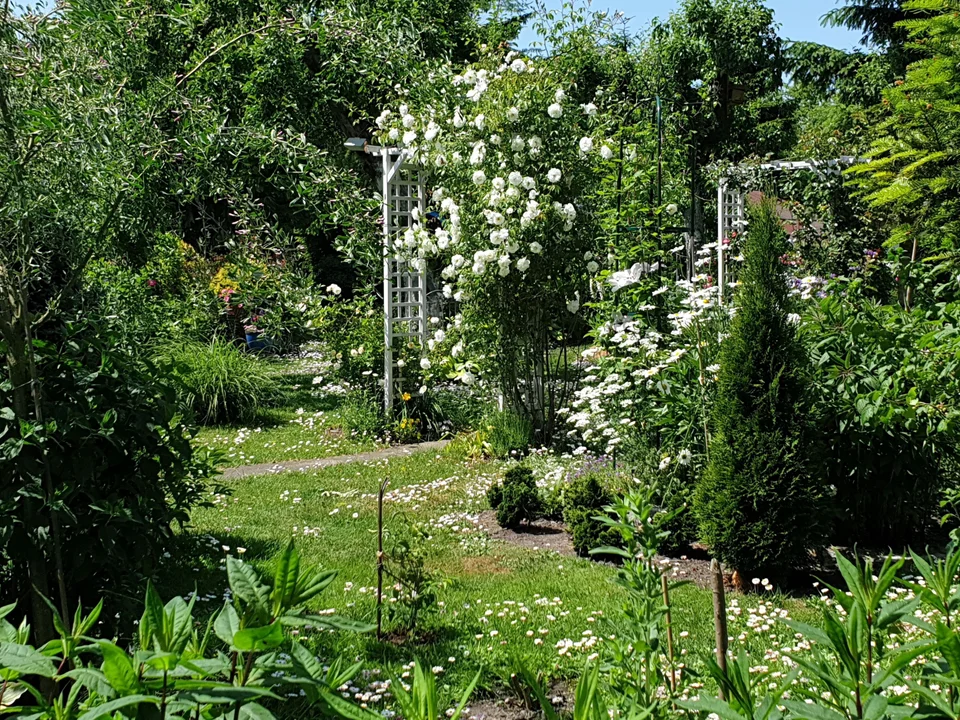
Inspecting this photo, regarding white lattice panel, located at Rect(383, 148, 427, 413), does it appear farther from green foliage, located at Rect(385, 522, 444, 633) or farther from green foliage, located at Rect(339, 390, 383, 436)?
green foliage, located at Rect(385, 522, 444, 633)

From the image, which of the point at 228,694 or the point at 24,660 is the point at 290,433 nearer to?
the point at 24,660

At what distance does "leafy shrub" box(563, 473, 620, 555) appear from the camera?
472 cm

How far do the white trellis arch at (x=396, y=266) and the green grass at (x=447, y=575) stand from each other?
1816 millimetres

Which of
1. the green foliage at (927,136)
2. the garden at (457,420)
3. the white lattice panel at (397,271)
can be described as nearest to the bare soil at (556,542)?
the garden at (457,420)

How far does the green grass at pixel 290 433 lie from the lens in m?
7.97

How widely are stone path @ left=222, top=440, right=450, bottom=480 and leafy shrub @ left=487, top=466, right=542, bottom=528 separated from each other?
2.09 m

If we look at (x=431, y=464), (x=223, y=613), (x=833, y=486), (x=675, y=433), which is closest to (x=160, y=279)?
(x=431, y=464)

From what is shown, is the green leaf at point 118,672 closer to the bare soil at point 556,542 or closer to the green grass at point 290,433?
the bare soil at point 556,542

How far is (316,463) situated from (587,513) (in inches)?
133

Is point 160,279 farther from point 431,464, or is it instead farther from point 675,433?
point 675,433

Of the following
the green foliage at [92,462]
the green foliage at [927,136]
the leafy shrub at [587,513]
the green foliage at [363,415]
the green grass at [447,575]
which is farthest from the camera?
the green foliage at [363,415]

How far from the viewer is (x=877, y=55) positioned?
20.1 m

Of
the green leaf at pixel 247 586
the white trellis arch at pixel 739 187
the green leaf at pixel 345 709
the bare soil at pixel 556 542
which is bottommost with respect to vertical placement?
the bare soil at pixel 556 542

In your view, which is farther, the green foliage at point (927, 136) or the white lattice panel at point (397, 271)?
the white lattice panel at point (397, 271)
